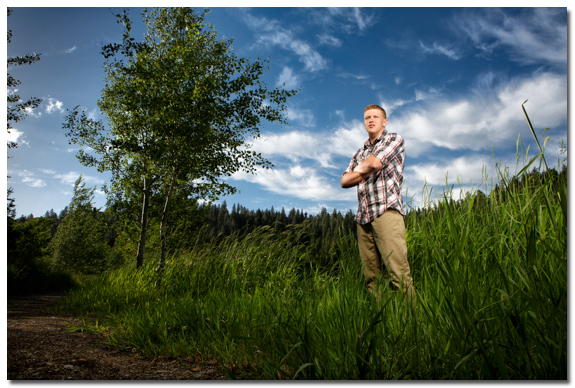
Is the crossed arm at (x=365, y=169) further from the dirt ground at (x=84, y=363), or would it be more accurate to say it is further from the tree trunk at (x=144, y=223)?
the tree trunk at (x=144, y=223)

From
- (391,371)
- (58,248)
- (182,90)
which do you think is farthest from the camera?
(58,248)

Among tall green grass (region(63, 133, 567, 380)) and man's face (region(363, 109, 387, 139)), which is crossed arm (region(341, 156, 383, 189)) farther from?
tall green grass (region(63, 133, 567, 380))

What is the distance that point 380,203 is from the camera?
8.30 ft

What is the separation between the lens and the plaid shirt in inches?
99.4

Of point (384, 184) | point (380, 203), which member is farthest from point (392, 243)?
point (384, 184)

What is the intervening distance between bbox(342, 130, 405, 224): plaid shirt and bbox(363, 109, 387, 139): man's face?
0.43 ft

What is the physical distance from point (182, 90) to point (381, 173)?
9507 mm

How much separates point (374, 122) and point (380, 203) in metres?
0.73

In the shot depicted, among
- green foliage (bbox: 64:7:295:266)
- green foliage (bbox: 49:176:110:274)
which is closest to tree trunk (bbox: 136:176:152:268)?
green foliage (bbox: 64:7:295:266)

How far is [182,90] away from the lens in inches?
415

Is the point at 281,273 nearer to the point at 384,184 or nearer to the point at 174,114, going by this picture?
the point at 384,184

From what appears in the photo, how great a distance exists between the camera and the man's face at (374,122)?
2.79 meters
